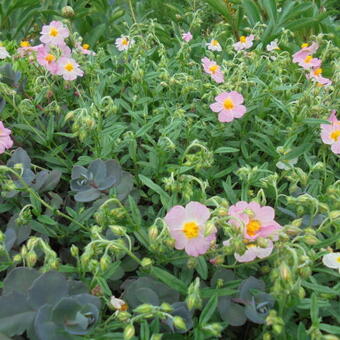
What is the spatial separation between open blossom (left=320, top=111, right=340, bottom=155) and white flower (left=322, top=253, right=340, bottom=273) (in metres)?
0.47

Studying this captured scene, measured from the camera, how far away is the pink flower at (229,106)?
1509 millimetres

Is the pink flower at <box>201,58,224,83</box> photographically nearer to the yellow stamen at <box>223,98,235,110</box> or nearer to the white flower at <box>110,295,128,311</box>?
the yellow stamen at <box>223,98,235,110</box>

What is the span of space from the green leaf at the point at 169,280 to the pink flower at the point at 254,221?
19 cm

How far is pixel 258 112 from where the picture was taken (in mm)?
1647

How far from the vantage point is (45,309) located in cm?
93

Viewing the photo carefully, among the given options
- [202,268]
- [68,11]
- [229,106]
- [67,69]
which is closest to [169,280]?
[202,268]

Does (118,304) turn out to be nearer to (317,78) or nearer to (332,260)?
(332,260)

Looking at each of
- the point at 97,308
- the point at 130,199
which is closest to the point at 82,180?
the point at 130,199

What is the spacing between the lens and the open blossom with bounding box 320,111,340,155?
1.47m

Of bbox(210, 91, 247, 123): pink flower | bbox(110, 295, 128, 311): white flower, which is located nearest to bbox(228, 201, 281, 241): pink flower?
bbox(110, 295, 128, 311): white flower

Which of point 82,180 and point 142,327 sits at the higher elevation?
point 82,180

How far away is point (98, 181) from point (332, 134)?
76 centimetres

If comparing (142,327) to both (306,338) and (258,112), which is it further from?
(258,112)

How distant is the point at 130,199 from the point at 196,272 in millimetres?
251
